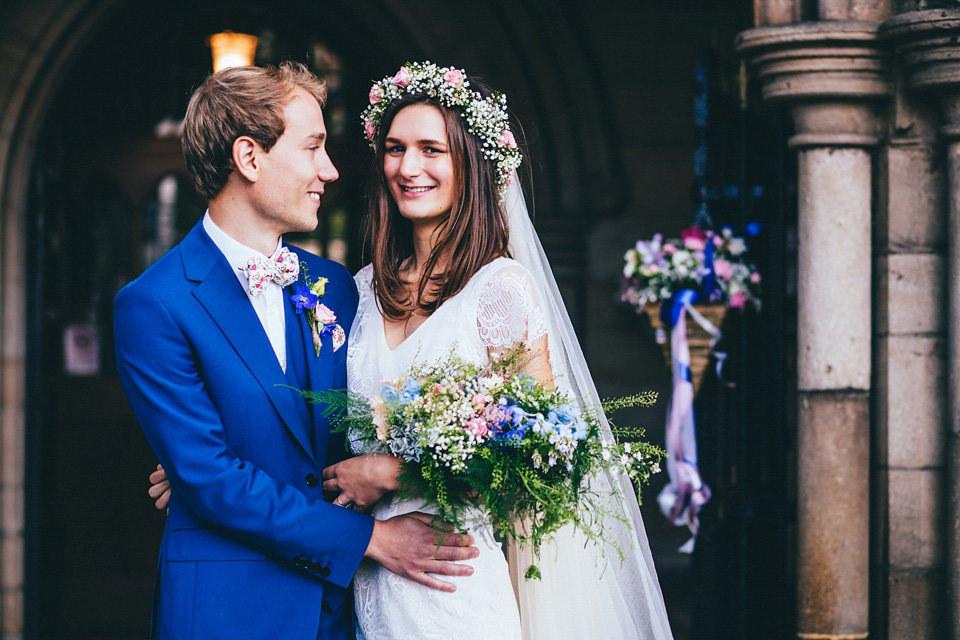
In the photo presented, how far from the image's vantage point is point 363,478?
88.0 inches

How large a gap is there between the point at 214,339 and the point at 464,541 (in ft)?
2.55

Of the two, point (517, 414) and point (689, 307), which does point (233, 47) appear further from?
point (517, 414)

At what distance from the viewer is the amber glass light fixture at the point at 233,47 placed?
18.5ft

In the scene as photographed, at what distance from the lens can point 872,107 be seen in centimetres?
322

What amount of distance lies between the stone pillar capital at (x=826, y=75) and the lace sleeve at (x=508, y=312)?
1.47 m

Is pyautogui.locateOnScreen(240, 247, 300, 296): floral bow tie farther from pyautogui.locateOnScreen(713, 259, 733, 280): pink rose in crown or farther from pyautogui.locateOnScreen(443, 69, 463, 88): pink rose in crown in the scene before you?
pyautogui.locateOnScreen(713, 259, 733, 280): pink rose in crown

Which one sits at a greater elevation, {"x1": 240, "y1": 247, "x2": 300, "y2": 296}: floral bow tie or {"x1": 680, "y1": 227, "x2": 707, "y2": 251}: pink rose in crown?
{"x1": 680, "y1": 227, "x2": 707, "y2": 251}: pink rose in crown

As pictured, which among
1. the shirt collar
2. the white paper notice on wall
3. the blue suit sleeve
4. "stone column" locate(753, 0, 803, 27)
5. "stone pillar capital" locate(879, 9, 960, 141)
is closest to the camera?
the blue suit sleeve

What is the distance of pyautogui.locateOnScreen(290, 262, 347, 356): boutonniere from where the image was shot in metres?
2.34

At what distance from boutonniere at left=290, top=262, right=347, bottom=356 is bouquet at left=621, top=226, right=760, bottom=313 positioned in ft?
7.45

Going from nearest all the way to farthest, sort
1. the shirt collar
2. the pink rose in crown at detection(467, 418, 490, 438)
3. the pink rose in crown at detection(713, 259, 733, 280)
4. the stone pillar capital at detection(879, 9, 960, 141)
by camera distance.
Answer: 1. the pink rose in crown at detection(467, 418, 490, 438)
2. the shirt collar
3. the stone pillar capital at detection(879, 9, 960, 141)
4. the pink rose in crown at detection(713, 259, 733, 280)

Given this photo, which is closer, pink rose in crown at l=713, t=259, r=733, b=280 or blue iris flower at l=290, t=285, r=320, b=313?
blue iris flower at l=290, t=285, r=320, b=313

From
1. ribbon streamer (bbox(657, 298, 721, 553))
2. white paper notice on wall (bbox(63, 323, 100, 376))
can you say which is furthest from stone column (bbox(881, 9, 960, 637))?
white paper notice on wall (bbox(63, 323, 100, 376))

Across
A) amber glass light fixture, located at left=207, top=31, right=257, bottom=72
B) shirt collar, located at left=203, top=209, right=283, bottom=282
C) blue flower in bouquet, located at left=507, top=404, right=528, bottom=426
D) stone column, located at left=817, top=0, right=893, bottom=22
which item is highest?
amber glass light fixture, located at left=207, top=31, right=257, bottom=72
